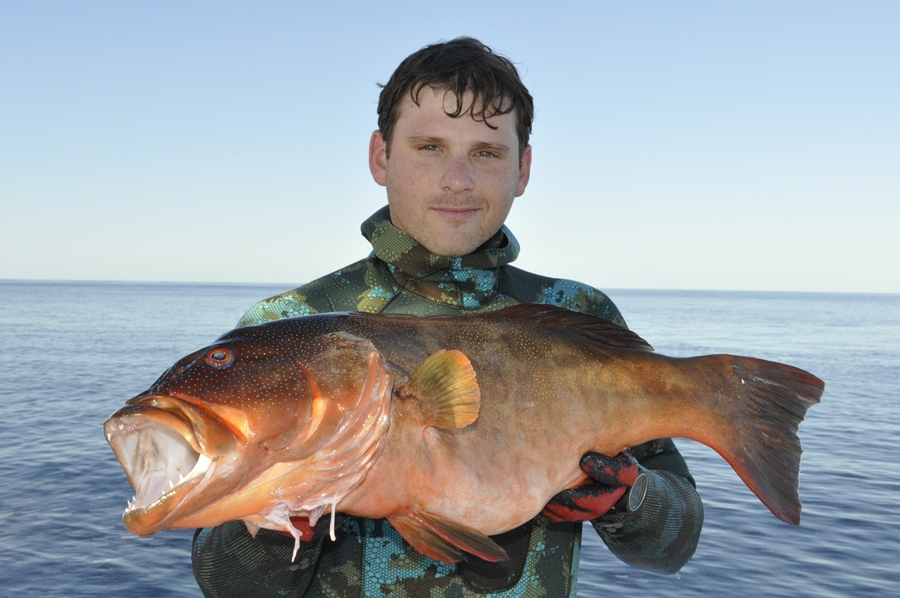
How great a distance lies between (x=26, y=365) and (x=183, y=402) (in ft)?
89.7

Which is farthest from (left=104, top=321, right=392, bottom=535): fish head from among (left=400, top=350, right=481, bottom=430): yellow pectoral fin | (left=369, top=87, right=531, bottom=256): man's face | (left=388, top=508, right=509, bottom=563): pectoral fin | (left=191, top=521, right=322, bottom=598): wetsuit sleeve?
(left=369, top=87, right=531, bottom=256): man's face

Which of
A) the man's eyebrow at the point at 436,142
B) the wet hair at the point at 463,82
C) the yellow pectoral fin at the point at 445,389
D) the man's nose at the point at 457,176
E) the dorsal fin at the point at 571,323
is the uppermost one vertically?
the wet hair at the point at 463,82

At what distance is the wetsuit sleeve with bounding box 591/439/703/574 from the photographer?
9.67ft

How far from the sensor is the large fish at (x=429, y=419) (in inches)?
84.4

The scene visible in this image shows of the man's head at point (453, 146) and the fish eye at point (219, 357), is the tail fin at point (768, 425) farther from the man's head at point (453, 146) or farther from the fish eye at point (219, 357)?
the fish eye at point (219, 357)

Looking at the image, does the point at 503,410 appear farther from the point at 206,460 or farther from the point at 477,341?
the point at 206,460

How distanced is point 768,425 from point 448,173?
62.8 inches

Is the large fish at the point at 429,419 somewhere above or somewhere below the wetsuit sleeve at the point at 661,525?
above

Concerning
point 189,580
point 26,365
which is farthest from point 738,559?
point 26,365

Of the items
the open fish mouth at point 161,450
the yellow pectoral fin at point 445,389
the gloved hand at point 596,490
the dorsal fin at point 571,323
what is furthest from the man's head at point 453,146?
the open fish mouth at point 161,450

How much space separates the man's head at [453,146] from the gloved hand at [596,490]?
1134mm

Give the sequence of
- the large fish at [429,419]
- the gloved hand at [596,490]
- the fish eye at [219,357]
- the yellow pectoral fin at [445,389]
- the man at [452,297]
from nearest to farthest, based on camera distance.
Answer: the large fish at [429,419] < the fish eye at [219,357] < the yellow pectoral fin at [445,389] < the gloved hand at [596,490] < the man at [452,297]

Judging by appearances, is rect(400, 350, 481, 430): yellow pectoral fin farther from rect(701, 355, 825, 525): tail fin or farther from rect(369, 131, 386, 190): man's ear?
rect(369, 131, 386, 190): man's ear

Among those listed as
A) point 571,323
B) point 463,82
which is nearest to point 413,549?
point 571,323
